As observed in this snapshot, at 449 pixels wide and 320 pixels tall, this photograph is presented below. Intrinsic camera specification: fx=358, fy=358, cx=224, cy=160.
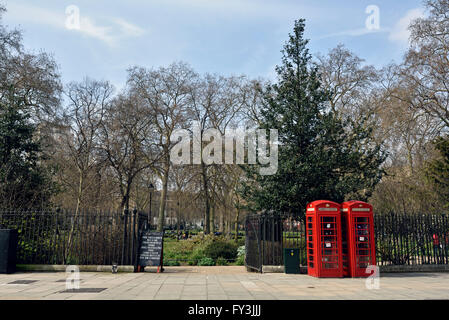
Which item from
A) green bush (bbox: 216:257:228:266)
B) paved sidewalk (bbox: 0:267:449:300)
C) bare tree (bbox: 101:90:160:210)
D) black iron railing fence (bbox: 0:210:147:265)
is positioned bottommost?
green bush (bbox: 216:257:228:266)

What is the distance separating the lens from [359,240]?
42.1 ft

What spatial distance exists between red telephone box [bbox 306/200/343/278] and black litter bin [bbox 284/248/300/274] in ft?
3.19

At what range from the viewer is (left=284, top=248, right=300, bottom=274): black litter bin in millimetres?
13711

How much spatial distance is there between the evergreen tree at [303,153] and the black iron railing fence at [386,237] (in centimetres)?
120

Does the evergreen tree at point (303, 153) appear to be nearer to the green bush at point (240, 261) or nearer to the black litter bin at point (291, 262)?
the black litter bin at point (291, 262)

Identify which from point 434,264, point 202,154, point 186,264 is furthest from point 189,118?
point 434,264

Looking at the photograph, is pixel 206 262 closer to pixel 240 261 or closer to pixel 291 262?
pixel 240 261

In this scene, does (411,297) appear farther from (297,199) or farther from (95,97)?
(95,97)

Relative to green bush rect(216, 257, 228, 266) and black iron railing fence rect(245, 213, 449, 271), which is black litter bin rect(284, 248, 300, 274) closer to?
black iron railing fence rect(245, 213, 449, 271)

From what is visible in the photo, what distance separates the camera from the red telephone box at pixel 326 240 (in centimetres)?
1272

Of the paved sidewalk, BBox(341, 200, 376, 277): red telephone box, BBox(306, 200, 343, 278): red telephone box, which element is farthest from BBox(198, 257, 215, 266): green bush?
BBox(341, 200, 376, 277): red telephone box

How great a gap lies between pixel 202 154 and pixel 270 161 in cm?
1956

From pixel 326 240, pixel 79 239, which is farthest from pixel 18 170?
pixel 326 240

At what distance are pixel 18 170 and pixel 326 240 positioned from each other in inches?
577
